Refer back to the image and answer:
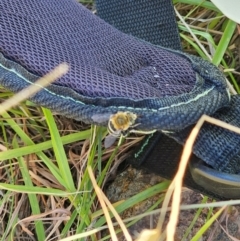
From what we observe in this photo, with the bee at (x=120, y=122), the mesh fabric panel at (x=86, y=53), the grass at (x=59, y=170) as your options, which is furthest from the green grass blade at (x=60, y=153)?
the bee at (x=120, y=122)

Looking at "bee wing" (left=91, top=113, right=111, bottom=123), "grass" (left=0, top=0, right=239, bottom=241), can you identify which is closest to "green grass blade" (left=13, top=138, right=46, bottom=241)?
"grass" (left=0, top=0, right=239, bottom=241)

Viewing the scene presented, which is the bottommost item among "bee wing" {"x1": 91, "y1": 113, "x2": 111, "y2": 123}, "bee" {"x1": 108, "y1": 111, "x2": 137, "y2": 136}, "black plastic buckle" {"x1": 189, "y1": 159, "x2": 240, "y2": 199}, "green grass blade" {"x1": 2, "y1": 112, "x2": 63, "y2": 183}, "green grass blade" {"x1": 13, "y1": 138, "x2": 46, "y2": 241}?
"green grass blade" {"x1": 13, "y1": 138, "x2": 46, "y2": 241}

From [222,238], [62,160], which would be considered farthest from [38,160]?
[222,238]

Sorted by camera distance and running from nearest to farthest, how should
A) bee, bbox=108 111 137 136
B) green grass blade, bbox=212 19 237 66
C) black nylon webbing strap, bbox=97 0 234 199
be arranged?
bee, bbox=108 111 137 136, black nylon webbing strap, bbox=97 0 234 199, green grass blade, bbox=212 19 237 66

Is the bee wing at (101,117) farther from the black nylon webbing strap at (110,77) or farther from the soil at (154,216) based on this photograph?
the soil at (154,216)

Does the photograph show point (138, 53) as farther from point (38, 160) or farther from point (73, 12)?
point (38, 160)

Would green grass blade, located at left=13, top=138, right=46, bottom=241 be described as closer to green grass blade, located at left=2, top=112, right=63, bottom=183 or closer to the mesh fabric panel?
green grass blade, located at left=2, top=112, right=63, bottom=183
